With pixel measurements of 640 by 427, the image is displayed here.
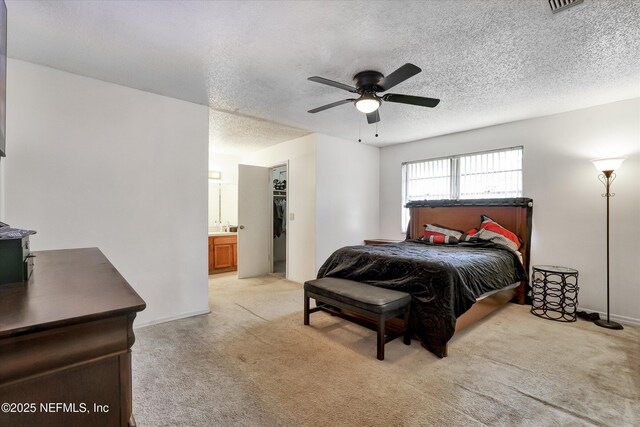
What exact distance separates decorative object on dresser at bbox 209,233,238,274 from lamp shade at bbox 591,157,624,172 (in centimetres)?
551

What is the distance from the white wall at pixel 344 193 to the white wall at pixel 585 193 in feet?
6.90

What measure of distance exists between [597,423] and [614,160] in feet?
8.94

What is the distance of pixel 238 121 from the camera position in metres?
4.12

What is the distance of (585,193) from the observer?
11.5 feet

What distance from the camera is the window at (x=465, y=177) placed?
4.17 m

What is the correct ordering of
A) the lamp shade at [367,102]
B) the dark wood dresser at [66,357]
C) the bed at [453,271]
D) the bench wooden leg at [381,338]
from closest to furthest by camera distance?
the dark wood dresser at [66,357]
the bench wooden leg at [381,338]
the bed at [453,271]
the lamp shade at [367,102]

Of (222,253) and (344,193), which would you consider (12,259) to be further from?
(222,253)

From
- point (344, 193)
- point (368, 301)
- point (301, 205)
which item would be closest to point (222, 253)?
point (301, 205)

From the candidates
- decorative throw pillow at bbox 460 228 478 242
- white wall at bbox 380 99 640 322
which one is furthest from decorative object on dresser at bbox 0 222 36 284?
white wall at bbox 380 99 640 322

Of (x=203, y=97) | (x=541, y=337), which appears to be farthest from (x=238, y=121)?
(x=541, y=337)

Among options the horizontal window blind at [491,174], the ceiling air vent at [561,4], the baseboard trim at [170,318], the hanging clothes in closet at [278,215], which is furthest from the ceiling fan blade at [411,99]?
the hanging clothes in closet at [278,215]

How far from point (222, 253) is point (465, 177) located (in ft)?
15.0

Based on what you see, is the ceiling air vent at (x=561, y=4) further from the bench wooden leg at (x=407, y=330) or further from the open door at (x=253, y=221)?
the open door at (x=253, y=221)

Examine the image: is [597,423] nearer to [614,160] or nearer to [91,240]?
[614,160]
